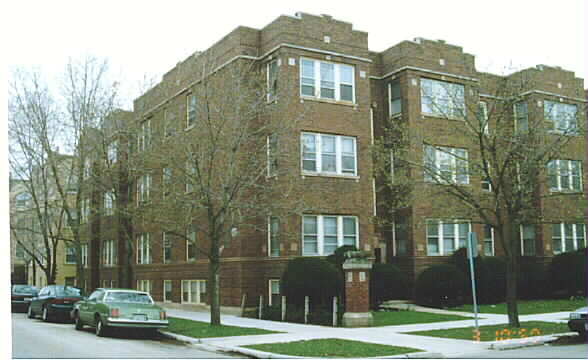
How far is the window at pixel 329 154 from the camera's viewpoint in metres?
26.8

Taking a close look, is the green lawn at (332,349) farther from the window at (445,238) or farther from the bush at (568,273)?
the bush at (568,273)

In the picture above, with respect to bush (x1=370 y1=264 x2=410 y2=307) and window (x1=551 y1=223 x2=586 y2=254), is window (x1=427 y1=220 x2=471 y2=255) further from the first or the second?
window (x1=551 y1=223 x2=586 y2=254)

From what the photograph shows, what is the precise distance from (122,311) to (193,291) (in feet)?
40.4

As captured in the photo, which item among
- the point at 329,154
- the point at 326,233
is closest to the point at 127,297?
the point at 326,233

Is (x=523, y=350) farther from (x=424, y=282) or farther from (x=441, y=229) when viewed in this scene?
(x=441, y=229)

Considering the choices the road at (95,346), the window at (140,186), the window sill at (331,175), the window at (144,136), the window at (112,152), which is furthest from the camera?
the window at (112,152)

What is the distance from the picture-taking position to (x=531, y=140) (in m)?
19.9

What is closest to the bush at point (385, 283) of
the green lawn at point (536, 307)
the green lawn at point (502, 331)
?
the green lawn at point (536, 307)

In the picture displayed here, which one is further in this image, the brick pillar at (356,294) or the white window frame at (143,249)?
the white window frame at (143,249)

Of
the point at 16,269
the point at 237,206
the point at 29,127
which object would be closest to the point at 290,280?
the point at 237,206

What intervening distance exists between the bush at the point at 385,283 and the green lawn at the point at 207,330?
7.25 metres

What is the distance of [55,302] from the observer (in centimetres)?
2541

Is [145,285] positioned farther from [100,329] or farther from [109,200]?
[100,329]

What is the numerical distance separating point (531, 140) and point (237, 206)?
912cm
